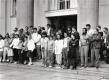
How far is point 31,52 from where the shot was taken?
62.1ft

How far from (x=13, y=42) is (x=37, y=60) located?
1938 millimetres

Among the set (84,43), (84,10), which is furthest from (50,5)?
(84,43)

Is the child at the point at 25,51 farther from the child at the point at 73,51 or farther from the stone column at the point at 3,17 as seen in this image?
the stone column at the point at 3,17

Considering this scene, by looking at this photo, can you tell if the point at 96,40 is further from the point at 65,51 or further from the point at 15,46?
the point at 15,46

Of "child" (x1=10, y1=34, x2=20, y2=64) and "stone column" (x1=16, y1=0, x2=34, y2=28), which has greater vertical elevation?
"stone column" (x1=16, y1=0, x2=34, y2=28)

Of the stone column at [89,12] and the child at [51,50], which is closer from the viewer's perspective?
the child at [51,50]

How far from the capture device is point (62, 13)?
22.9 m

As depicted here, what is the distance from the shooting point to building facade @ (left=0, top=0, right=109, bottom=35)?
19.2m

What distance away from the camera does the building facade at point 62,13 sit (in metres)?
19.2

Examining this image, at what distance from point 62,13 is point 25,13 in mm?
2708

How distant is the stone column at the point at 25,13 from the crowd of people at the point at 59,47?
7.46 ft

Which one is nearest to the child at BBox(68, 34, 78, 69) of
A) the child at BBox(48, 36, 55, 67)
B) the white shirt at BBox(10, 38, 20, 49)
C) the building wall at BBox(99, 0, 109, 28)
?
the child at BBox(48, 36, 55, 67)

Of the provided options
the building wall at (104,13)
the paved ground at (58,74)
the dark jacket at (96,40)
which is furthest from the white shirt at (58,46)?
the building wall at (104,13)

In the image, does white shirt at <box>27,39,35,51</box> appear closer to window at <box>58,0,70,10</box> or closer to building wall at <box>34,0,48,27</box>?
window at <box>58,0,70,10</box>
